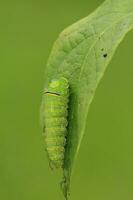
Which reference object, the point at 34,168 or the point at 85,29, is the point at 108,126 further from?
the point at 85,29

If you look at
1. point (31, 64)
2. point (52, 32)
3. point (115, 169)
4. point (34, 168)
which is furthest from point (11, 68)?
point (115, 169)

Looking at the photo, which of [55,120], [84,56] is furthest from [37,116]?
[84,56]

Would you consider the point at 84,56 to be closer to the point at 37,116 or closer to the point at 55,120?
the point at 55,120

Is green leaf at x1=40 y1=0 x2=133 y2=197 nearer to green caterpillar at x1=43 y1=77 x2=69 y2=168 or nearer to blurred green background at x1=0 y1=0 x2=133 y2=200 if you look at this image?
green caterpillar at x1=43 y1=77 x2=69 y2=168

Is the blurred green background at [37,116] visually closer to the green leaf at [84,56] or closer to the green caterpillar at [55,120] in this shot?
the green caterpillar at [55,120]

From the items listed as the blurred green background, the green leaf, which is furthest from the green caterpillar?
the blurred green background
